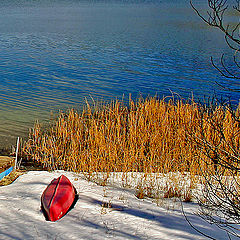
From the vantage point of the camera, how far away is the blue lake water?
37.3 ft

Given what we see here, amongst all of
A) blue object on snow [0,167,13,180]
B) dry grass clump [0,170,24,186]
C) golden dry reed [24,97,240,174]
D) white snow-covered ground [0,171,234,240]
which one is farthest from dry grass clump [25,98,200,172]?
white snow-covered ground [0,171,234,240]

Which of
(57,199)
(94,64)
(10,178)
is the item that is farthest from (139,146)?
(94,64)

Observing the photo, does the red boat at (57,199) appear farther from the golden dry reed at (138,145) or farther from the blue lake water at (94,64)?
the blue lake water at (94,64)

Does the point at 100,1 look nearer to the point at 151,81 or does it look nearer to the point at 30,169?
the point at 151,81

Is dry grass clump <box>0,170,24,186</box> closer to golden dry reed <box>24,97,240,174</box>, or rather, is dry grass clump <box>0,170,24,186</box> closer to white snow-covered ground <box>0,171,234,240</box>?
white snow-covered ground <box>0,171,234,240</box>

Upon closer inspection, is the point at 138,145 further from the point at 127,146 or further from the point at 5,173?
the point at 5,173

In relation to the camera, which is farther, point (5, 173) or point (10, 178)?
point (10, 178)

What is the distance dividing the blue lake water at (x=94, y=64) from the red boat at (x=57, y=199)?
3.35 meters

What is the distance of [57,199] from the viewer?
15.7 feet

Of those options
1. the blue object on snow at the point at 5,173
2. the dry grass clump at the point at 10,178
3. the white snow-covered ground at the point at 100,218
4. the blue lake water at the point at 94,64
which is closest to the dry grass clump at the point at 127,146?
the dry grass clump at the point at 10,178

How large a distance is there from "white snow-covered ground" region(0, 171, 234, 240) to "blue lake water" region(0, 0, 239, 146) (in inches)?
136

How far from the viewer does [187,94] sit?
1217 cm

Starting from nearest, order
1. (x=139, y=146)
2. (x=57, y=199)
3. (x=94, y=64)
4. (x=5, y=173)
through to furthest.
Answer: (x=57, y=199) < (x=5, y=173) < (x=139, y=146) < (x=94, y=64)

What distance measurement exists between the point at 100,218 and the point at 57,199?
68cm
